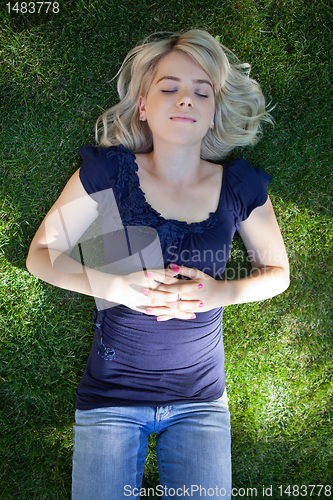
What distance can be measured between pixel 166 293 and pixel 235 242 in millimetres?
980

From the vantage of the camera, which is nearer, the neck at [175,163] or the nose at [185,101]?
the nose at [185,101]

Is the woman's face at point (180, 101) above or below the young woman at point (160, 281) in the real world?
Result: above

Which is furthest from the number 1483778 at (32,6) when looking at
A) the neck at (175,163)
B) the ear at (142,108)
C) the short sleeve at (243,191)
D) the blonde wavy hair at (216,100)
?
the short sleeve at (243,191)

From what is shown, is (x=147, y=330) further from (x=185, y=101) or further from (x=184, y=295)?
(x=185, y=101)

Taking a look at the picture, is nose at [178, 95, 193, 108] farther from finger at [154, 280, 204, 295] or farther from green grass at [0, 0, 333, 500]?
finger at [154, 280, 204, 295]

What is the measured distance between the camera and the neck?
2.32 metres

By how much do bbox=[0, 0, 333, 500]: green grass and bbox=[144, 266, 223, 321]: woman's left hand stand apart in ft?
2.34

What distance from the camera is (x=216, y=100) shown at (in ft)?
8.20

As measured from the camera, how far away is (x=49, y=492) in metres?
2.71

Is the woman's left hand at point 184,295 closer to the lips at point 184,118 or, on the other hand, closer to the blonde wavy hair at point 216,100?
the lips at point 184,118

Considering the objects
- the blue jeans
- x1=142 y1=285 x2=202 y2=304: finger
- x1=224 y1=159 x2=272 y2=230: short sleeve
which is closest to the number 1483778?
x1=224 y1=159 x2=272 y2=230: short sleeve

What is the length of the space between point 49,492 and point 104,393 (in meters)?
1.22

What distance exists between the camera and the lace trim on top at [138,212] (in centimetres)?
219

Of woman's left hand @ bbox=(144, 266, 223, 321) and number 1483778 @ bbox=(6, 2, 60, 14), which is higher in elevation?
number 1483778 @ bbox=(6, 2, 60, 14)
